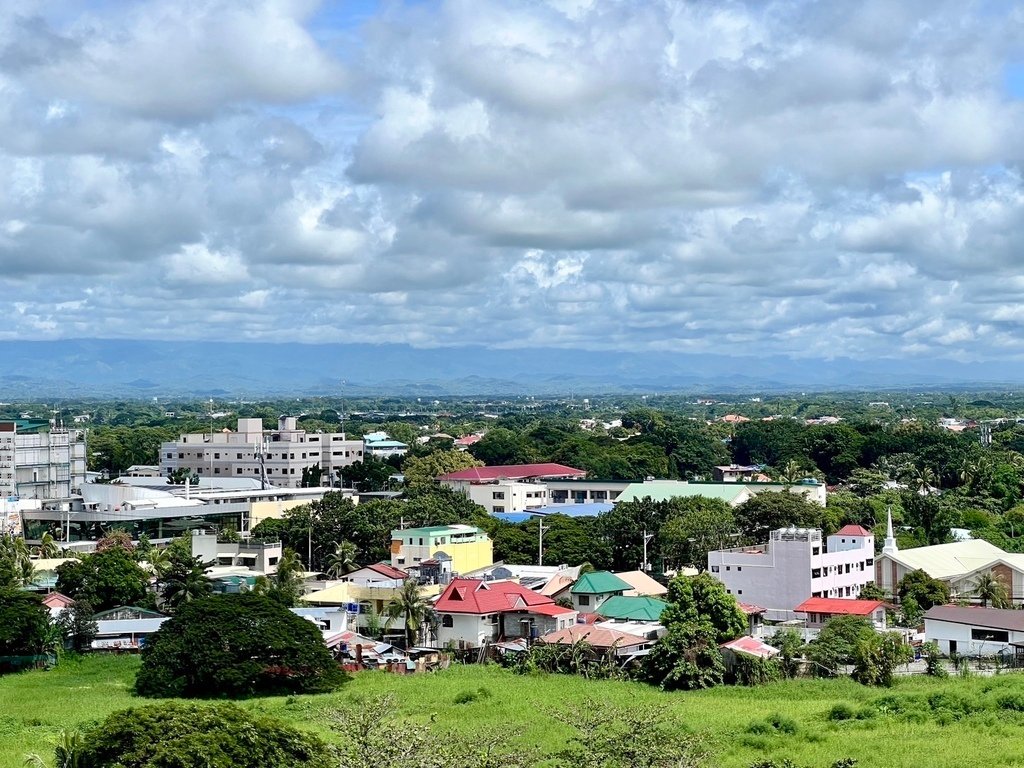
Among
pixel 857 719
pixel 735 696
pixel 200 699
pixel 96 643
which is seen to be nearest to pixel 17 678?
pixel 96 643

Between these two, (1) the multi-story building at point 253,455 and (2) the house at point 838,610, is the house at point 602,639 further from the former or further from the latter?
(1) the multi-story building at point 253,455

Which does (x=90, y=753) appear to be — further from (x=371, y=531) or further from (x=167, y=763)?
(x=371, y=531)

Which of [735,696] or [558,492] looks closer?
[735,696]

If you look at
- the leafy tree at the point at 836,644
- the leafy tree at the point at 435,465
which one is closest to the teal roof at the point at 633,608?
the leafy tree at the point at 836,644

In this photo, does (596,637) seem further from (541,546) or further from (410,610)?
(541,546)

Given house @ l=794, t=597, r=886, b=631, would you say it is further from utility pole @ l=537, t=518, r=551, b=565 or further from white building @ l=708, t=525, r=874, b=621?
utility pole @ l=537, t=518, r=551, b=565
